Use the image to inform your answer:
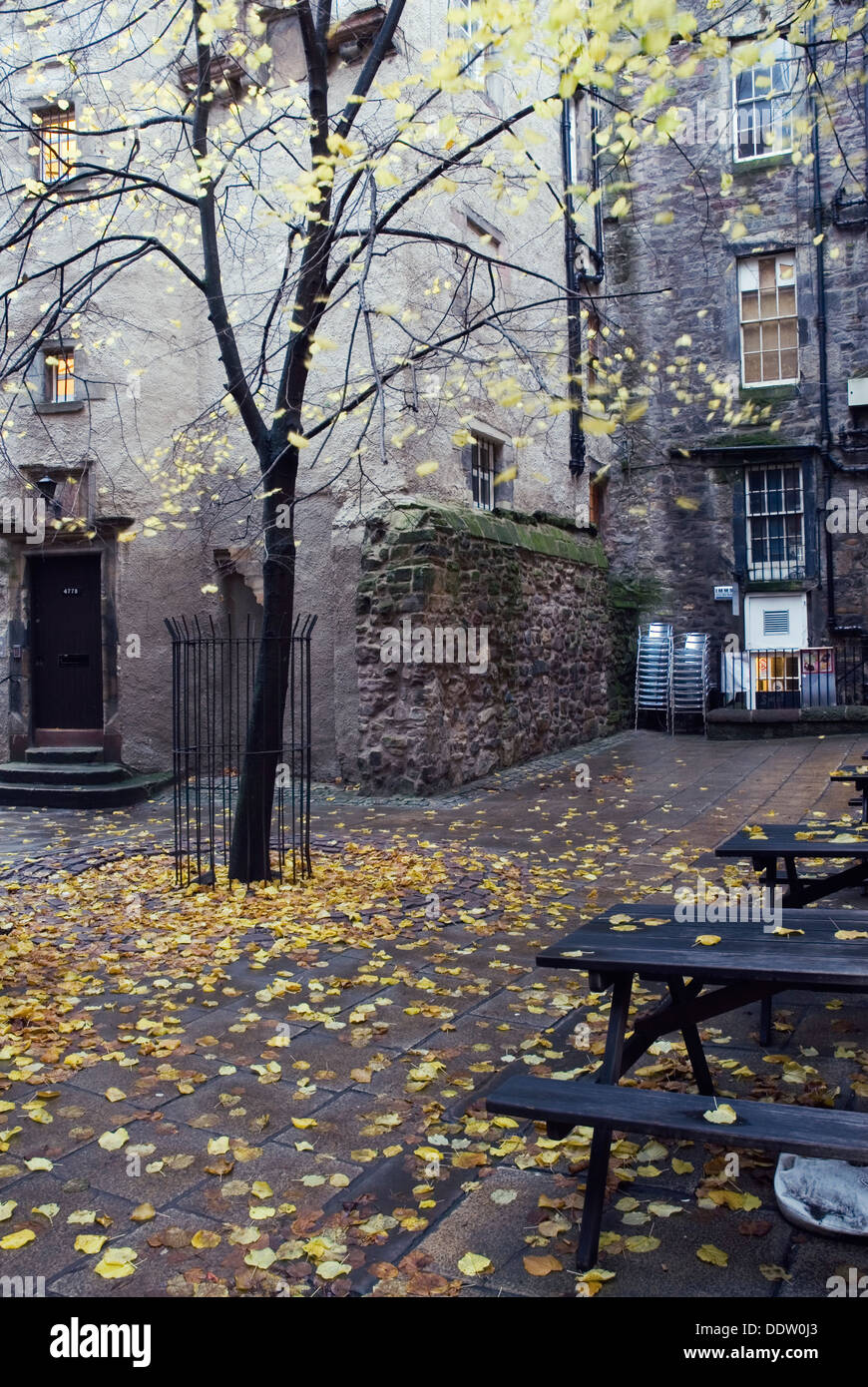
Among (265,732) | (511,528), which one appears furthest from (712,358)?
(265,732)

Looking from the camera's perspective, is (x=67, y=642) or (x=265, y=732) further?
(x=67, y=642)

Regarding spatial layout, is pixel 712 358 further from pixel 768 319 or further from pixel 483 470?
pixel 483 470

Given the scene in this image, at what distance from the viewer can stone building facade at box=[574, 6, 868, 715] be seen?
16062 mm

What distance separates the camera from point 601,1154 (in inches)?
99.4

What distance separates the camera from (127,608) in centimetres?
1130

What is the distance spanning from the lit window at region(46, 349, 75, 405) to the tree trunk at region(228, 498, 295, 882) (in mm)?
5953

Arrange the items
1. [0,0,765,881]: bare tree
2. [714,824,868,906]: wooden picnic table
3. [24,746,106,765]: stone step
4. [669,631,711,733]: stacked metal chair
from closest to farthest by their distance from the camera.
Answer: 1. [714,824,868,906]: wooden picnic table
2. [0,0,765,881]: bare tree
3. [24,746,106,765]: stone step
4. [669,631,711,733]: stacked metal chair

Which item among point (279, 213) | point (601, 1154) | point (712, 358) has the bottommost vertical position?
point (601, 1154)

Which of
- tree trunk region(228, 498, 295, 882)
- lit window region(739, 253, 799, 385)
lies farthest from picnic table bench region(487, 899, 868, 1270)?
lit window region(739, 253, 799, 385)

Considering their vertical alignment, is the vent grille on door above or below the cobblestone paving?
above

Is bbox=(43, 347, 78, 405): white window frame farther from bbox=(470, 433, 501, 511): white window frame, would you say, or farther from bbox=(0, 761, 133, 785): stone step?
bbox=(470, 433, 501, 511): white window frame

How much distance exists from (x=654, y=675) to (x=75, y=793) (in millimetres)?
9045
